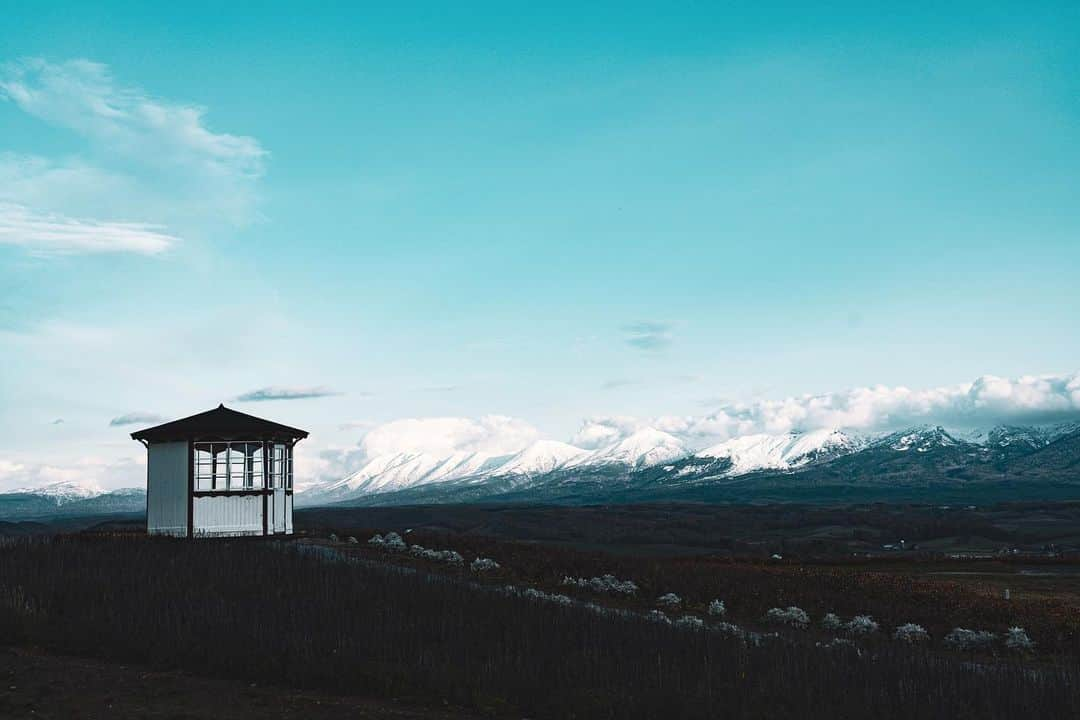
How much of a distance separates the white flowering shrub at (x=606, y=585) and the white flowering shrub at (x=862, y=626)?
6.25m

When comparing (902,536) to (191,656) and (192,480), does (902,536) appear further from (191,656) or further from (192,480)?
(191,656)

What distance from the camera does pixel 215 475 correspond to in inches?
1335

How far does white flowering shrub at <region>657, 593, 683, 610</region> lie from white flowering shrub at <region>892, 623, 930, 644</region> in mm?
5484

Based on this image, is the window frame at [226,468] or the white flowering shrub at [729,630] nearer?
the white flowering shrub at [729,630]

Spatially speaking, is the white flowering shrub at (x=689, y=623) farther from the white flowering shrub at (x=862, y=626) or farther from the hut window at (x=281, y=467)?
the hut window at (x=281, y=467)

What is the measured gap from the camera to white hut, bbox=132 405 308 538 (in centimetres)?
3347

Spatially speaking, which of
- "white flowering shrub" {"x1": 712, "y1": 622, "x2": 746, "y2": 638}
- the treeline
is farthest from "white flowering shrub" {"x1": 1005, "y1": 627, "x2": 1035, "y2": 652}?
"white flowering shrub" {"x1": 712, "y1": 622, "x2": 746, "y2": 638}

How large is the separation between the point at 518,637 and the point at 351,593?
5.16 m

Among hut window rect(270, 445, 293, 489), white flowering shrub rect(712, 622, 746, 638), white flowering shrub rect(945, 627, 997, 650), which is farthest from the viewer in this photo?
hut window rect(270, 445, 293, 489)

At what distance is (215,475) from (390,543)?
6.71 m

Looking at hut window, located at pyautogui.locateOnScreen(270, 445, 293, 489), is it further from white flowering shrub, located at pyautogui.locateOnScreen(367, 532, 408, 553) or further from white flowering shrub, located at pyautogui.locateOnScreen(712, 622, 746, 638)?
white flowering shrub, located at pyautogui.locateOnScreen(712, 622, 746, 638)

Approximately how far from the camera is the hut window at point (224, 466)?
33812 millimetres

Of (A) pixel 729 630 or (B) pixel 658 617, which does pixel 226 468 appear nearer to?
(B) pixel 658 617

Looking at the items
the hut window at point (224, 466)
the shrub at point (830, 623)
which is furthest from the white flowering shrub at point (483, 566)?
the shrub at point (830, 623)
